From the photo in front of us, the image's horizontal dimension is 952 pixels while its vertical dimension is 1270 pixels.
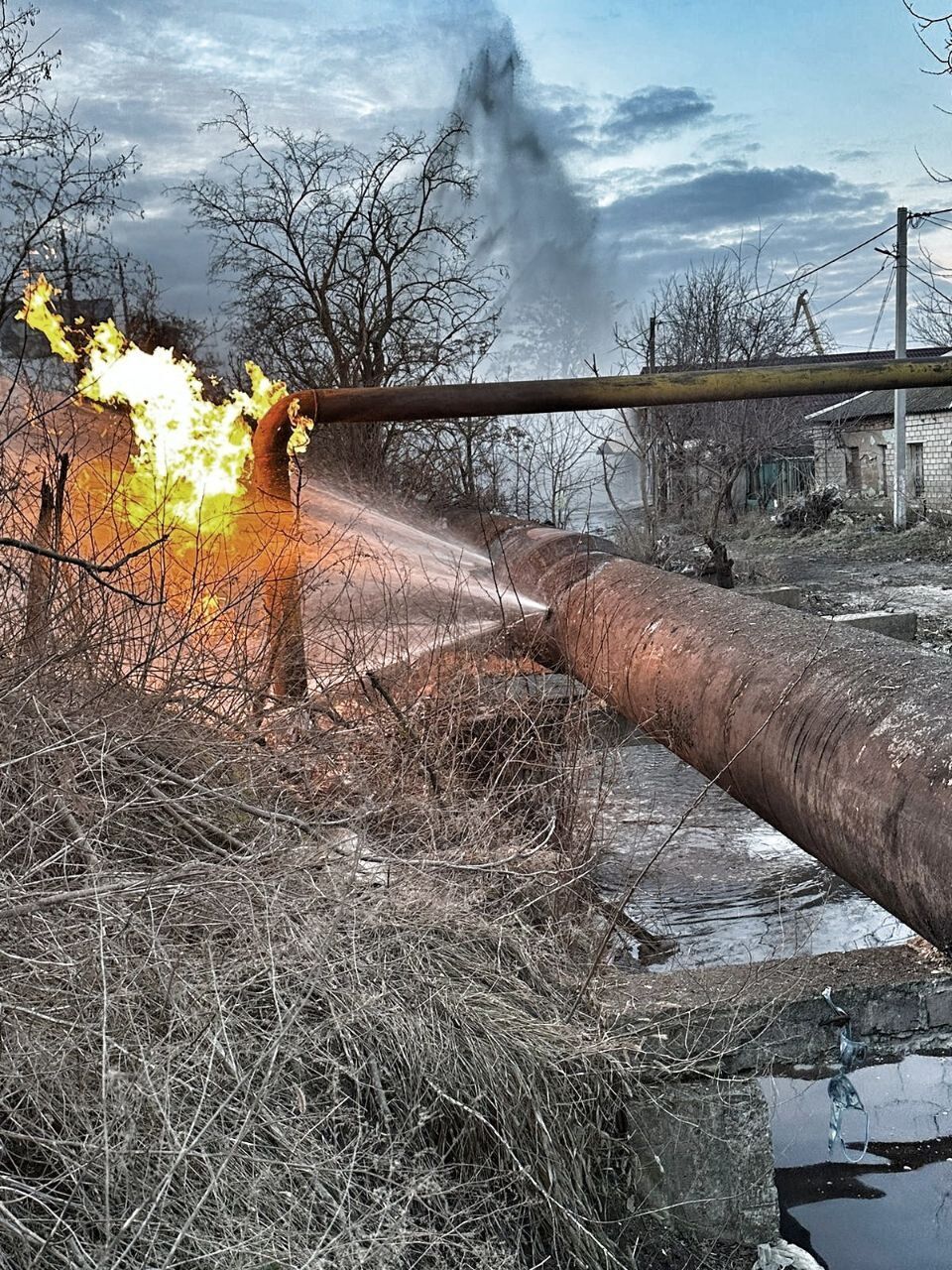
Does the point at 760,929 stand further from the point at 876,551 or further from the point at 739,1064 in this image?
the point at 876,551

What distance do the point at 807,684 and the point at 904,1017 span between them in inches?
39.4

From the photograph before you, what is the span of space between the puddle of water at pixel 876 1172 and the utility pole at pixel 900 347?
20.0 meters

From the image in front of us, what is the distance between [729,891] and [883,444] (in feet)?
91.4

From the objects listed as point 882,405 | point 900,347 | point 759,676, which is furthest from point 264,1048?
point 882,405

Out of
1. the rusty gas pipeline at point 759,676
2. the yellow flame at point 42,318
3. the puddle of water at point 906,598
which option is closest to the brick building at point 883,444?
the puddle of water at point 906,598

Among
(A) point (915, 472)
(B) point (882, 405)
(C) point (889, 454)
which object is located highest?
(B) point (882, 405)

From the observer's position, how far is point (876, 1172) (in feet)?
10.7

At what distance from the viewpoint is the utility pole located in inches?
871

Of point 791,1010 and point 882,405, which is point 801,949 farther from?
point 882,405

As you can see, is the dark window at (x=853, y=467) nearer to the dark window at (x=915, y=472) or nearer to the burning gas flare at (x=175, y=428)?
the dark window at (x=915, y=472)

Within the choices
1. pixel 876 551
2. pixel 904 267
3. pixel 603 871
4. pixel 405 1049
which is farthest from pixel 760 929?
pixel 904 267

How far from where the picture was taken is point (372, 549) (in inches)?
256

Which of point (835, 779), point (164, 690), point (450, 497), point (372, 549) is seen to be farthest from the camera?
point (450, 497)

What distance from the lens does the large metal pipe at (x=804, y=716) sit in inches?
115
